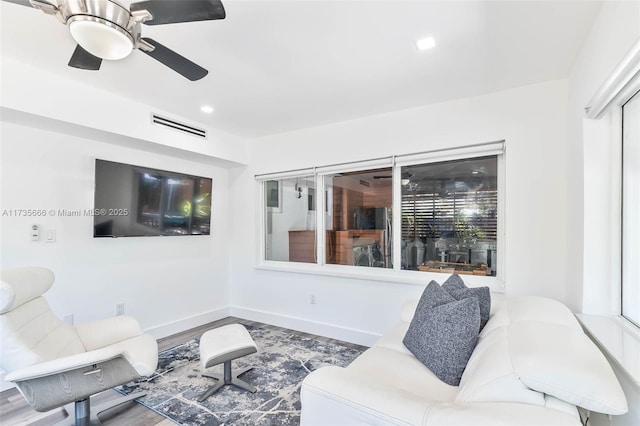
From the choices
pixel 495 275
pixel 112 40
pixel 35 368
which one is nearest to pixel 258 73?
pixel 112 40

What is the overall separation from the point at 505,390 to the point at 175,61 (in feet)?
6.94

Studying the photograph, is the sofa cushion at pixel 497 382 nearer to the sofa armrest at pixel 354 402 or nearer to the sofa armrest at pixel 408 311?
the sofa armrest at pixel 354 402

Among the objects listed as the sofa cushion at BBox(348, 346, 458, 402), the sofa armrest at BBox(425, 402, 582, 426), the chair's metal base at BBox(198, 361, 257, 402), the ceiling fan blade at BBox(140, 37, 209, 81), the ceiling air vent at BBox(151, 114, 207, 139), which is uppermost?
the ceiling air vent at BBox(151, 114, 207, 139)

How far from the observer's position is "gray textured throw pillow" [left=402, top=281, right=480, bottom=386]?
154cm

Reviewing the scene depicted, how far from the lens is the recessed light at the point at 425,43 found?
1.90 m

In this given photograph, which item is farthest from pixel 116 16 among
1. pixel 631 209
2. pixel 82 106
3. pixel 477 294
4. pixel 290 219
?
pixel 290 219

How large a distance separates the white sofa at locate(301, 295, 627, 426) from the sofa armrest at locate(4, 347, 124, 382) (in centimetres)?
126

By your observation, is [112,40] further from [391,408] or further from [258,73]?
[391,408]

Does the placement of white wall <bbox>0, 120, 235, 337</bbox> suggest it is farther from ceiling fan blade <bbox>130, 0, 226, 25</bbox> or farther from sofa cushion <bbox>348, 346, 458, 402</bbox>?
sofa cushion <bbox>348, 346, 458, 402</bbox>

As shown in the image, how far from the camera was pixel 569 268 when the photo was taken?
2.28m

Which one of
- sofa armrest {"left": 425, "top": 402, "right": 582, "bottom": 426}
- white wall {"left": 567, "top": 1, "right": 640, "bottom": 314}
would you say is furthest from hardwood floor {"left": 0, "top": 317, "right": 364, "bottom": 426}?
white wall {"left": 567, "top": 1, "right": 640, "bottom": 314}

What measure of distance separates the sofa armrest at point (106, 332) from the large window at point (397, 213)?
2.01 meters

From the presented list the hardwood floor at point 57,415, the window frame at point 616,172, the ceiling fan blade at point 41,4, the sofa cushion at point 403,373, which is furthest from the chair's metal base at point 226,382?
the window frame at point 616,172

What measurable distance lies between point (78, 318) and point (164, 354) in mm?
844
